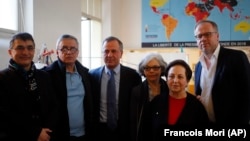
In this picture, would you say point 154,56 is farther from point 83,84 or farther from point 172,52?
point 172,52

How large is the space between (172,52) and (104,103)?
3.08 metres

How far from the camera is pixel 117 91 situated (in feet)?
7.45

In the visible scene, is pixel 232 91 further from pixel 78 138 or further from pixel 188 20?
pixel 188 20

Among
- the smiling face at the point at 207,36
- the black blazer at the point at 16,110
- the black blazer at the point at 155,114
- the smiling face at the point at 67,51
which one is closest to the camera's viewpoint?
the black blazer at the point at 16,110

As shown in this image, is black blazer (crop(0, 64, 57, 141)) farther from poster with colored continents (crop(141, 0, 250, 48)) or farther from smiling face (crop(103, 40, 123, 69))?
poster with colored continents (crop(141, 0, 250, 48))

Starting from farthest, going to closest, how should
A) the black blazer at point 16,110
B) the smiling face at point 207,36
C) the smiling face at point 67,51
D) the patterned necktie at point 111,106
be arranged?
the patterned necktie at point 111,106 < the smiling face at point 67,51 < the smiling face at point 207,36 < the black blazer at point 16,110

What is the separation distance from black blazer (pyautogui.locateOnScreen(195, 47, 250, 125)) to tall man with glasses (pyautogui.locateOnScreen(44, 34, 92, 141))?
102cm

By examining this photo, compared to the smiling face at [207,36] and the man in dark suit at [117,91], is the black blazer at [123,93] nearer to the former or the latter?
the man in dark suit at [117,91]

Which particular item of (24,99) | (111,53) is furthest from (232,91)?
(24,99)

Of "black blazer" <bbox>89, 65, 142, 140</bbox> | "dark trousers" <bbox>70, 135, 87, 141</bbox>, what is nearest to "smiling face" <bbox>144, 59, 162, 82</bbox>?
"black blazer" <bbox>89, 65, 142, 140</bbox>

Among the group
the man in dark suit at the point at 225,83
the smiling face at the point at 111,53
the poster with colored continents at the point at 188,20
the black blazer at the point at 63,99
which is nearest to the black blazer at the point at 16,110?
the black blazer at the point at 63,99

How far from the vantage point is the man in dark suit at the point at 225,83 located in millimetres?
1911

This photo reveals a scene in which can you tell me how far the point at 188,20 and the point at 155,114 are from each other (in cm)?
364

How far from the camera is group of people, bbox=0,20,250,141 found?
1.76m
